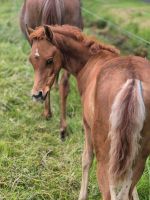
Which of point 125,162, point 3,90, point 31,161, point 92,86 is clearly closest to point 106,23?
point 3,90

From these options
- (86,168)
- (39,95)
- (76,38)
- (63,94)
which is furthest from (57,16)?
(86,168)

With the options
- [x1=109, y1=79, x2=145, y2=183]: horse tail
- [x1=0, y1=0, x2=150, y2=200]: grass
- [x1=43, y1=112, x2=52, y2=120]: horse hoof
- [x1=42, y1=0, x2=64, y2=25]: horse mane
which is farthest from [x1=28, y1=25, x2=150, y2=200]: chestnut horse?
[x1=43, y1=112, x2=52, y2=120]: horse hoof

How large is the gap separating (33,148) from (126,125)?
87.6 inches

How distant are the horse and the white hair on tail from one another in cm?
246

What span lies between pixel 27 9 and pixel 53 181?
94.2 inches

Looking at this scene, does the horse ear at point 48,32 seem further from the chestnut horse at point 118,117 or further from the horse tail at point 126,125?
→ the horse tail at point 126,125

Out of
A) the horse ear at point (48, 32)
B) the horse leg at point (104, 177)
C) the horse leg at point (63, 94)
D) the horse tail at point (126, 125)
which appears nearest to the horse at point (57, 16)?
the horse leg at point (63, 94)

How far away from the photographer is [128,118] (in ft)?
8.63

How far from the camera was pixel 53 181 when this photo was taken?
412 cm

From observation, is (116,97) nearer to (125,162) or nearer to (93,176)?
(125,162)

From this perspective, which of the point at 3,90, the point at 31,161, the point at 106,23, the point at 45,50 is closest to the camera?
the point at 45,50

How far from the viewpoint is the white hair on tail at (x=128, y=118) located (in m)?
2.62

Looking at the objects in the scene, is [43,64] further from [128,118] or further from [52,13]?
[52,13]

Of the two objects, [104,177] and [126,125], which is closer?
[126,125]
